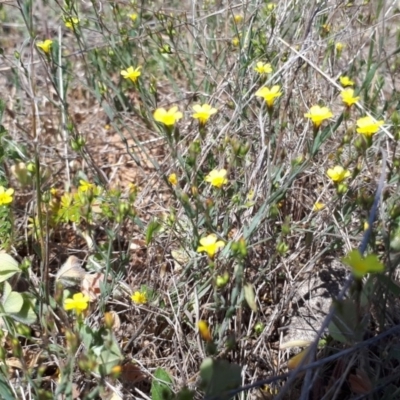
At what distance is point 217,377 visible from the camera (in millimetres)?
1104

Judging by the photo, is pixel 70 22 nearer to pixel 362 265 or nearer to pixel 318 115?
pixel 318 115

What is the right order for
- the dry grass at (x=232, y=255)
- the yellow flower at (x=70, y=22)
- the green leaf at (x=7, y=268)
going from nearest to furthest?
1. the dry grass at (x=232, y=255)
2. the green leaf at (x=7, y=268)
3. the yellow flower at (x=70, y=22)

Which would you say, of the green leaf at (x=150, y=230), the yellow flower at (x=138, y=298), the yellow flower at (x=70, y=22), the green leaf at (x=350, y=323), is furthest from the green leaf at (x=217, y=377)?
the yellow flower at (x=70, y=22)

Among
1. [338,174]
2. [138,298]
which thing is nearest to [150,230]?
[138,298]

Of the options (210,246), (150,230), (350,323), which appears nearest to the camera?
(350,323)

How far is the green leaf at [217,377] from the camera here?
1098 millimetres

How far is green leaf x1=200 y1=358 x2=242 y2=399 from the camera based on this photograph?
110 cm

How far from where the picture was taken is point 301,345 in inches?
63.4

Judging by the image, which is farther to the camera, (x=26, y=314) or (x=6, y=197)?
(x=6, y=197)

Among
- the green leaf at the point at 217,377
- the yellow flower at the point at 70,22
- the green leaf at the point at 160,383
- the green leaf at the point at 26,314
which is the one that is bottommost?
the green leaf at the point at 160,383

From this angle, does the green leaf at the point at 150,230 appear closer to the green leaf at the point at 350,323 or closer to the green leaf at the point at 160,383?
the green leaf at the point at 160,383

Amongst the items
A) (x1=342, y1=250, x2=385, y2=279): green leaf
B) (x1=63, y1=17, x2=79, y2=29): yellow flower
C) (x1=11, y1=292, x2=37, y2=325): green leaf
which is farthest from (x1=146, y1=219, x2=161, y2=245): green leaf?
(x1=63, y1=17, x2=79, y2=29): yellow flower

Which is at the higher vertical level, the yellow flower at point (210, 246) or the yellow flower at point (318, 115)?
the yellow flower at point (318, 115)

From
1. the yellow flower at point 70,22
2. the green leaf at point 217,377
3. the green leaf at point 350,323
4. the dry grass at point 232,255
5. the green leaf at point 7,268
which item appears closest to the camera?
the green leaf at point 217,377
